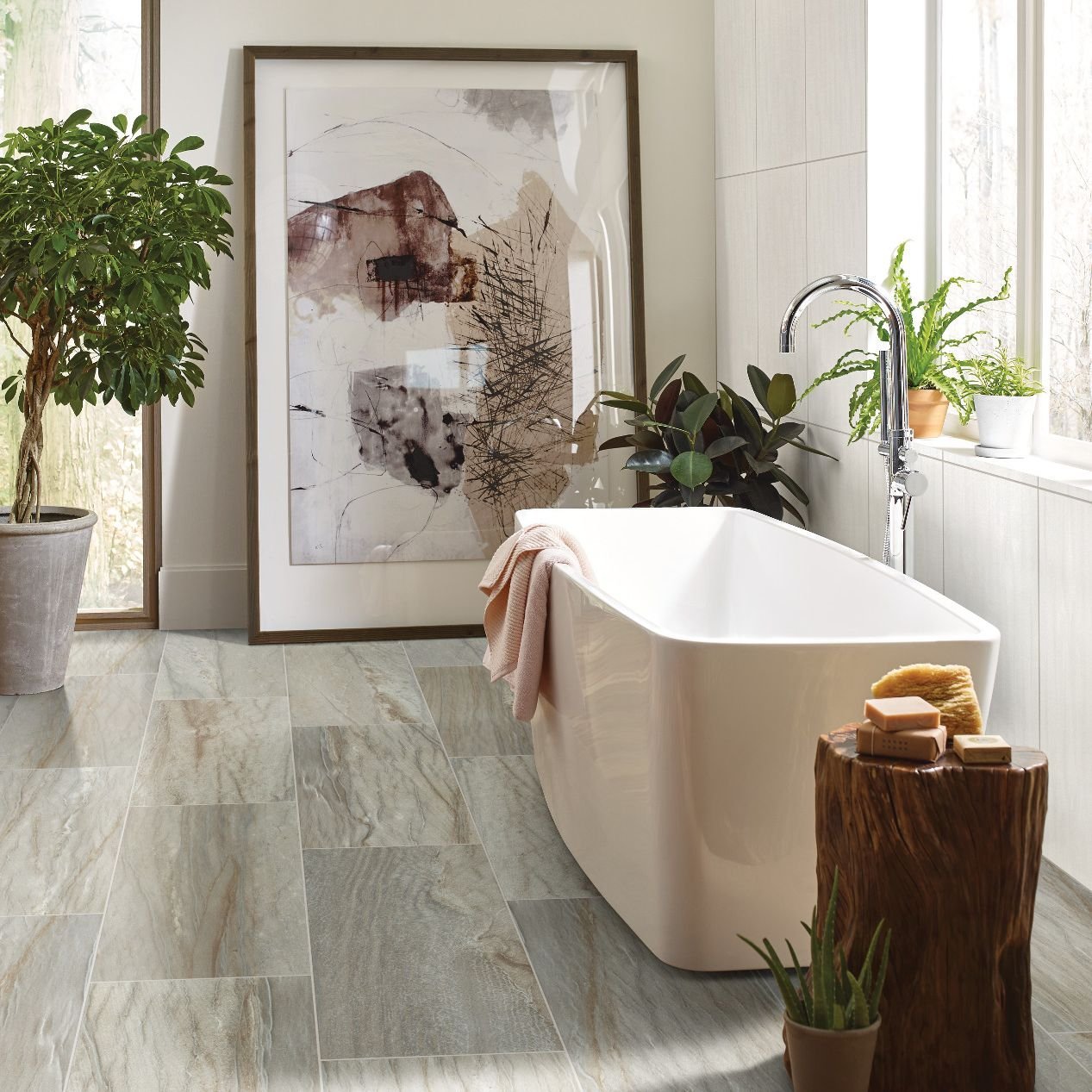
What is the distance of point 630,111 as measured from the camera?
4762 millimetres

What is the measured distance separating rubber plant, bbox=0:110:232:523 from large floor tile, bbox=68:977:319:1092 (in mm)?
1997

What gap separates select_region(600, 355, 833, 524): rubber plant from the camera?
12.9 ft

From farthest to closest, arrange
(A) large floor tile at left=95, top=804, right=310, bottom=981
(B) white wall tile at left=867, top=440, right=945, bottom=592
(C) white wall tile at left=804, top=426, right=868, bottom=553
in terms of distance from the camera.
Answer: (C) white wall tile at left=804, top=426, right=868, bottom=553 → (B) white wall tile at left=867, top=440, right=945, bottom=592 → (A) large floor tile at left=95, top=804, right=310, bottom=981

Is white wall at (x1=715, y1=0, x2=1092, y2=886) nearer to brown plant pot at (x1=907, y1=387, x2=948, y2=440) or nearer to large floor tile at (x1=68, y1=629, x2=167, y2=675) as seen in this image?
brown plant pot at (x1=907, y1=387, x2=948, y2=440)

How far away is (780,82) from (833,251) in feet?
2.42

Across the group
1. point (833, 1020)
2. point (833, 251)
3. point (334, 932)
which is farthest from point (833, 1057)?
point (833, 251)

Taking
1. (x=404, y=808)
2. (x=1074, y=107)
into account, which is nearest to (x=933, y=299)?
(x=1074, y=107)

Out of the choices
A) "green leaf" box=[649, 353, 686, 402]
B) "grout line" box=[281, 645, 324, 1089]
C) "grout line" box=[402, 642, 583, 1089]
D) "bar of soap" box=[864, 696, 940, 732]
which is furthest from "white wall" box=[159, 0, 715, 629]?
"bar of soap" box=[864, 696, 940, 732]

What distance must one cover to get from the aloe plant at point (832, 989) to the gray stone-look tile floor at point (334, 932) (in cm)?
23

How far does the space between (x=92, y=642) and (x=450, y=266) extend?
68.6 inches

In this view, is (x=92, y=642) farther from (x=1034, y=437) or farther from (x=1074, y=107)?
(x=1074, y=107)

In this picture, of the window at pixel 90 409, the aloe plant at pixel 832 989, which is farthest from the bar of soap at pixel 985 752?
the window at pixel 90 409

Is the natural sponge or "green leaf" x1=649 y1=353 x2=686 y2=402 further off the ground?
"green leaf" x1=649 y1=353 x2=686 y2=402

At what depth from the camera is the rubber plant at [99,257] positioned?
3.61 meters
